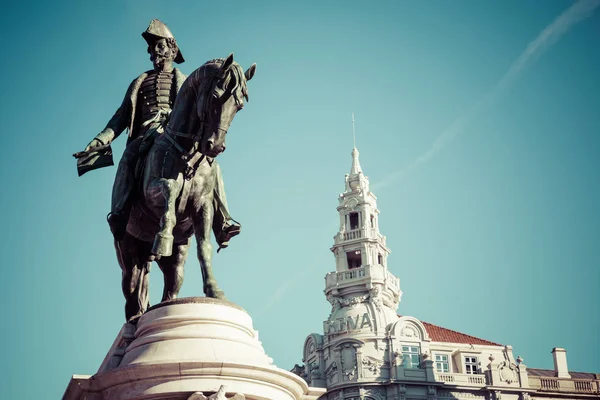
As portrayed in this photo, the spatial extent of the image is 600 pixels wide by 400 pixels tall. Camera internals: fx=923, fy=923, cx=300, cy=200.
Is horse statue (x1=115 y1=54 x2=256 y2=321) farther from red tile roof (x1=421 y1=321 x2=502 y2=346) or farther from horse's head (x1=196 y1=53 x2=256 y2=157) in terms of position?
red tile roof (x1=421 y1=321 x2=502 y2=346)

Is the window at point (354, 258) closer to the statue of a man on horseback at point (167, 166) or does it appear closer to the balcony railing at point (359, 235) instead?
the balcony railing at point (359, 235)

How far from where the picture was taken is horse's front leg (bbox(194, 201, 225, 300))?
11.6m

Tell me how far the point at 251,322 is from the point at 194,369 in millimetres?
1397

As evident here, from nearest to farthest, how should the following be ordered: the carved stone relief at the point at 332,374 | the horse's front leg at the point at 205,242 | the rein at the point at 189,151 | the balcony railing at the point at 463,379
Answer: the rein at the point at 189,151 → the horse's front leg at the point at 205,242 → the carved stone relief at the point at 332,374 → the balcony railing at the point at 463,379

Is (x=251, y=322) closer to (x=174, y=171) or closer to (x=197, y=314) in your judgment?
(x=197, y=314)

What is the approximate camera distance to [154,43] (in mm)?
13391

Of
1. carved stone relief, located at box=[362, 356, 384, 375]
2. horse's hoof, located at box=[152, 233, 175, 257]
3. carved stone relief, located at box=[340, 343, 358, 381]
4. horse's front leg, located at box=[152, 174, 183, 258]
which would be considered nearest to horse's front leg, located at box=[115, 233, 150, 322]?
horse's front leg, located at box=[152, 174, 183, 258]

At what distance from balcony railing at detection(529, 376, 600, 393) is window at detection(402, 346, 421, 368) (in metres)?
7.47

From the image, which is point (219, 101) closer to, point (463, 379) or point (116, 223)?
point (116, 223)

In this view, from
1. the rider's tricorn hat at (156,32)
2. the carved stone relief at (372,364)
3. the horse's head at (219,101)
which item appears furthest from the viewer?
the carved stone relief at (372,364)

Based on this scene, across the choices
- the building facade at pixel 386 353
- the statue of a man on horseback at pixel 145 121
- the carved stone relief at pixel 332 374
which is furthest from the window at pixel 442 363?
the statue of a man on horseback at pixel 145 121

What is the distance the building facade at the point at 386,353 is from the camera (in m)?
54.0

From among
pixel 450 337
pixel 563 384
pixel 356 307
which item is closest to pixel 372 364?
pixel 356 307

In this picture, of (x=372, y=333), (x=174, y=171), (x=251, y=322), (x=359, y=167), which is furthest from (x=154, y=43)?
(x=359, y=167)
